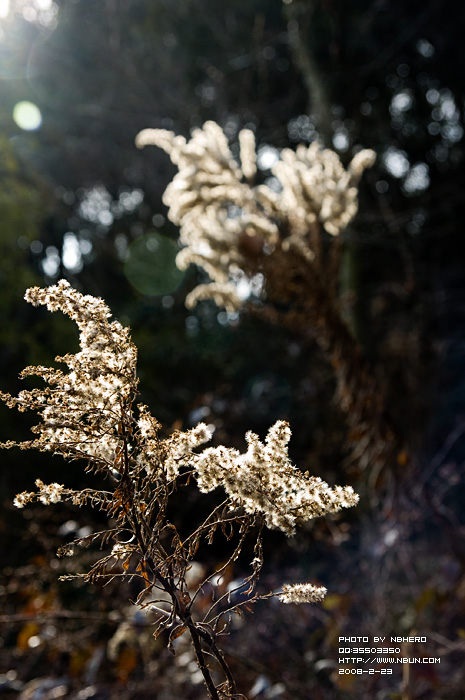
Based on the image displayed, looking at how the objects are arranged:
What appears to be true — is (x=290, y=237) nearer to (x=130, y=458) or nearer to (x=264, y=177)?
(x=130, y=458)

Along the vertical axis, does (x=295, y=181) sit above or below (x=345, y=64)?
below

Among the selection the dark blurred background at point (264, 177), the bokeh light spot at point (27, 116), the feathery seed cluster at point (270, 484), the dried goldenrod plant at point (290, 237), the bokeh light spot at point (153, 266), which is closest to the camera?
the feathery seed cluster at point (270, 484)

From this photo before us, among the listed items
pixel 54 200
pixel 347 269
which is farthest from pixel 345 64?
pixel 54 200

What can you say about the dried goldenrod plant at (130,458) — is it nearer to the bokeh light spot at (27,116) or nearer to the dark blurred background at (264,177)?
the dark blurred background at (264,177)

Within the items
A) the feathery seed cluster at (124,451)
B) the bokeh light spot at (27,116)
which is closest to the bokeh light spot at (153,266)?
the bokeh light spot at (27,116)

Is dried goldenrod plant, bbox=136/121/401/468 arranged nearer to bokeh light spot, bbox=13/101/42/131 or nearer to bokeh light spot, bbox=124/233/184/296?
bokeh light spot, bbox=124/233/184/296

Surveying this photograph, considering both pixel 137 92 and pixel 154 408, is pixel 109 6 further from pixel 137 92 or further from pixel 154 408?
pixel 154 408
